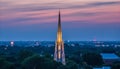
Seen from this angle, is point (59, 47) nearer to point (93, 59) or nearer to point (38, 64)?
point (38, 64)

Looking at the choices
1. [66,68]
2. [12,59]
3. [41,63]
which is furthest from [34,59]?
[12,59]

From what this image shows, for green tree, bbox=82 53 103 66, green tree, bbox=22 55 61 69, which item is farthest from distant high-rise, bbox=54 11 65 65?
green tree, bbox=82 53 103 66

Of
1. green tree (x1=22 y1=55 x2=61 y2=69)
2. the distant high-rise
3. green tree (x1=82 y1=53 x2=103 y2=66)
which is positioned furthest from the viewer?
green tree (x1=82 y1=53 x2=103 y2=66)

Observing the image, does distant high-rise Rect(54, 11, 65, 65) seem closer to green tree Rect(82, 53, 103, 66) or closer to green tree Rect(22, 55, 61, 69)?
green tree Rect(22, 55, 61, 69)

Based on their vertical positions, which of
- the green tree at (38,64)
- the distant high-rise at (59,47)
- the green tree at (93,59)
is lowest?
the green tree at (93,59)

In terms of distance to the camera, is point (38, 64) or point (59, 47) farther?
point (59, 47)

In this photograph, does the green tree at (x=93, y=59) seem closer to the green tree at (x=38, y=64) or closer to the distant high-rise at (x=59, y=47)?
the distant high-rise at (x=59, y=47)

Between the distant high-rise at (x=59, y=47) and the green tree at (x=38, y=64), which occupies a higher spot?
the distant high-rise at (x=59, y=47)

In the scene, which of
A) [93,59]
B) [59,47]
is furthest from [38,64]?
[93,59]

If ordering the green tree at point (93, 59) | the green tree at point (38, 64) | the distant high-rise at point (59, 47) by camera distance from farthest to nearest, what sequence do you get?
1. the green tree at point (93, 59)
2. the distant high-rise at point (59, 47)
3. the green tree at point (38, 64)

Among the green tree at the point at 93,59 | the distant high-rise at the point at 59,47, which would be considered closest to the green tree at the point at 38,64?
the distant high-rise at the point at 59,47

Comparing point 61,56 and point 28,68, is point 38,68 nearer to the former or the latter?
point 28,68
